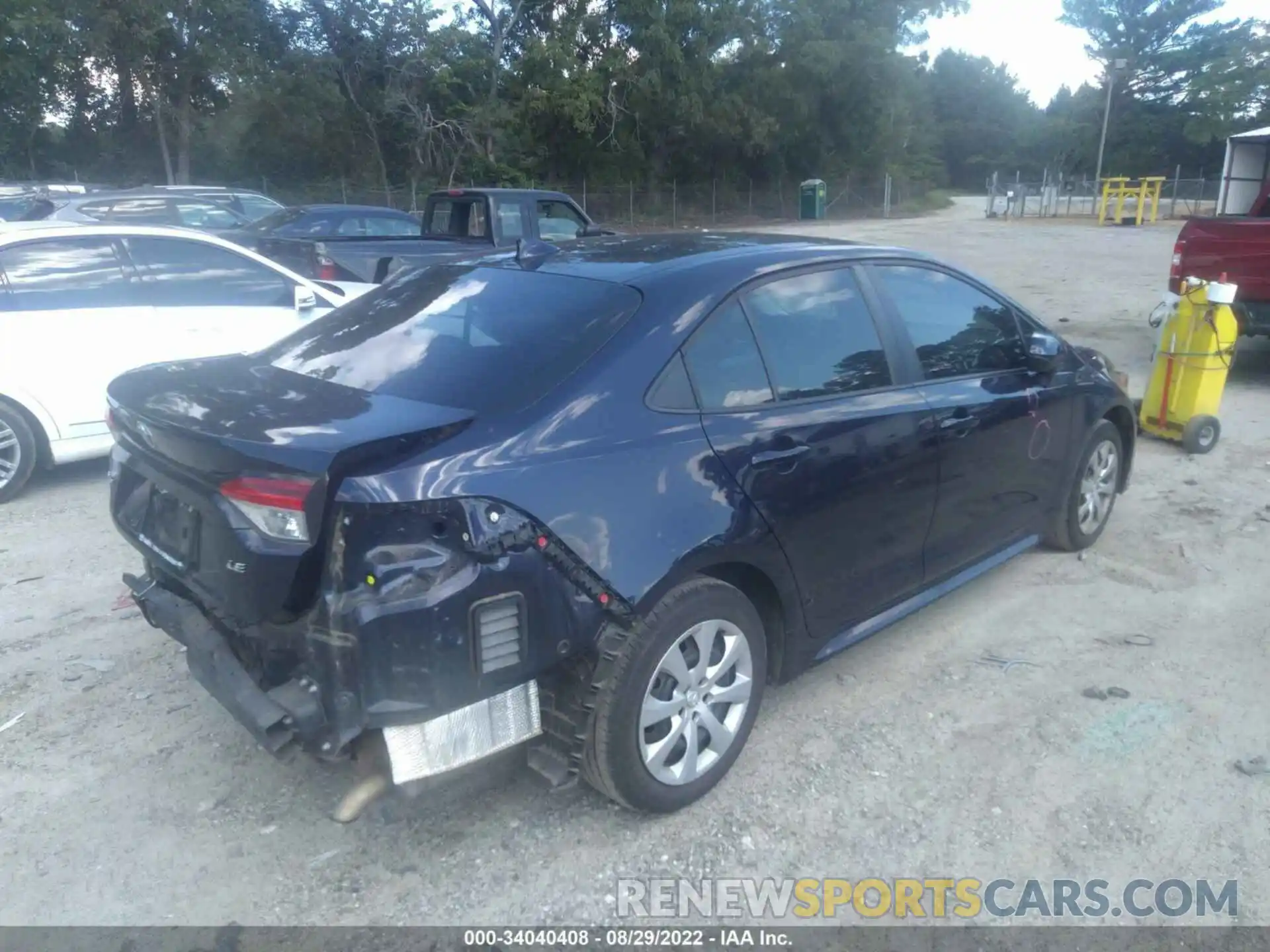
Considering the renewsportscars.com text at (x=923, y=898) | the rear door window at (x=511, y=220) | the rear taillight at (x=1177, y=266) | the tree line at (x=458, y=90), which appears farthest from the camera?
the tree line at (x=458, y=90)

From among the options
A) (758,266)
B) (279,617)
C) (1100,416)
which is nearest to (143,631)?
(279,617)

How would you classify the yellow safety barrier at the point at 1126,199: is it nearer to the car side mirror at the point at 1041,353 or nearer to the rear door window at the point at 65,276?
the car side mirror at the point at 1041,353

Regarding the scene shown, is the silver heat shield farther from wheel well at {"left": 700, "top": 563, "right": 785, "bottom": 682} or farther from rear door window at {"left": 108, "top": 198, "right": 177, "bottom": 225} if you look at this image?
rear door window at {"left": 108, "top": 198, "right": 177, "bottom": 225}

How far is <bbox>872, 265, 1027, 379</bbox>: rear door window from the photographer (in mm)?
3943

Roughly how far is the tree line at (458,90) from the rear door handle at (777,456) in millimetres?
31155

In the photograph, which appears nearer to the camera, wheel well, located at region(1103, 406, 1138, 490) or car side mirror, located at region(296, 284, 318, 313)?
wheel well, located at region(1103, 406, 1138, 490)

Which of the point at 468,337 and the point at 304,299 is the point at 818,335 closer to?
the point at 468,337

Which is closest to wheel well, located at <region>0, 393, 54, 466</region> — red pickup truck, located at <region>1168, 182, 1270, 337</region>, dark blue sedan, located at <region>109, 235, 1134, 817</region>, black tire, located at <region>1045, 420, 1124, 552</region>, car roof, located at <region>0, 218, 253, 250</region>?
car roof, located at <region>0, 218, 253, 250</region>

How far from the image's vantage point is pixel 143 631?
434 cm

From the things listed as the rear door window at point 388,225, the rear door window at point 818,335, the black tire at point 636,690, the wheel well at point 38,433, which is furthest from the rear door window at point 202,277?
the rear door window at point 388,225

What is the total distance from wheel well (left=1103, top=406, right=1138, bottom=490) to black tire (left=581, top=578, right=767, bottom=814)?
3.04 m

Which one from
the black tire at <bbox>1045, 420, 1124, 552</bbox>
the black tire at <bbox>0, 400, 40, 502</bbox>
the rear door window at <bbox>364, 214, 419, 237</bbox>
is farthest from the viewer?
the rear door window at <bbox>364, 214, 419, 237</bbox>

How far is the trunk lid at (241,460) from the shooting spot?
8.52 feet

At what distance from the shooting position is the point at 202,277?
680 cm
